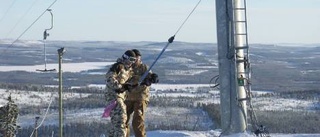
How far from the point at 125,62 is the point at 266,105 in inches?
4291

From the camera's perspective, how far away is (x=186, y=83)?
181500 millimetres

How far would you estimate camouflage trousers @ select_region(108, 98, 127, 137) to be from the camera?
9555 mm

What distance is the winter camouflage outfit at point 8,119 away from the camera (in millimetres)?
40938

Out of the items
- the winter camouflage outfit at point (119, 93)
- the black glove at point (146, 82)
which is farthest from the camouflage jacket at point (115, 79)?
the black glove at point (146, 82)

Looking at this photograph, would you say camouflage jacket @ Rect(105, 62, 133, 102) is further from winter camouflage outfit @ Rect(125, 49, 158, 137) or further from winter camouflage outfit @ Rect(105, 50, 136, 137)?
winter camouflage outfit @ Rect(125, 49, 158, 137)

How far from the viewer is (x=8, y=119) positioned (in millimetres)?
41469

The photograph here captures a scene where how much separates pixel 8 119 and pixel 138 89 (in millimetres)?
32780

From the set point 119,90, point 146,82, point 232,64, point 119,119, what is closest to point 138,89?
point 146,82

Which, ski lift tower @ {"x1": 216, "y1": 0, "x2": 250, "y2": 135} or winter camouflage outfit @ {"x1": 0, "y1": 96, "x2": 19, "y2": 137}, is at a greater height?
ski lift tower @ {"x1": 216, "y1": 0, "x2": 250, "y2": 135}

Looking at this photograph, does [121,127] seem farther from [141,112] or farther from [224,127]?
[224,127]

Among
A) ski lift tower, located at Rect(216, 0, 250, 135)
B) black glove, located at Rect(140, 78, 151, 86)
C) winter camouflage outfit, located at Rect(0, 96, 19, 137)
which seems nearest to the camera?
black glove, located at Rect(140, 78, 151, 86)

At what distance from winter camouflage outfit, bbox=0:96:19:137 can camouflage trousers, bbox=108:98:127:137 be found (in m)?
31.9

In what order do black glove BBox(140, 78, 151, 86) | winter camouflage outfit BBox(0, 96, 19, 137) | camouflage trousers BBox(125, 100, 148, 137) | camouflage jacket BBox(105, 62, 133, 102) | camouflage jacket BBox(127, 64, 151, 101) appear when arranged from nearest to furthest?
camouflage jacket BBox(105, 62, 133, 102) → black glove BBox(140, 78, 151, 86) → camouflage jacket BBox(127, 64, 151, 101) → camouflage trousers BBox(125, 100, 148, 137) → winter camouflage outfit BBox(0, 96, 19, 137)

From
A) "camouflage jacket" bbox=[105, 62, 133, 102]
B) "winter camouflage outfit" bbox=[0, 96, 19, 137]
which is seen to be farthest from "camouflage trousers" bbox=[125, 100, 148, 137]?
"winter camouflage outfit" bbox=[0, 96, 19, 137]
